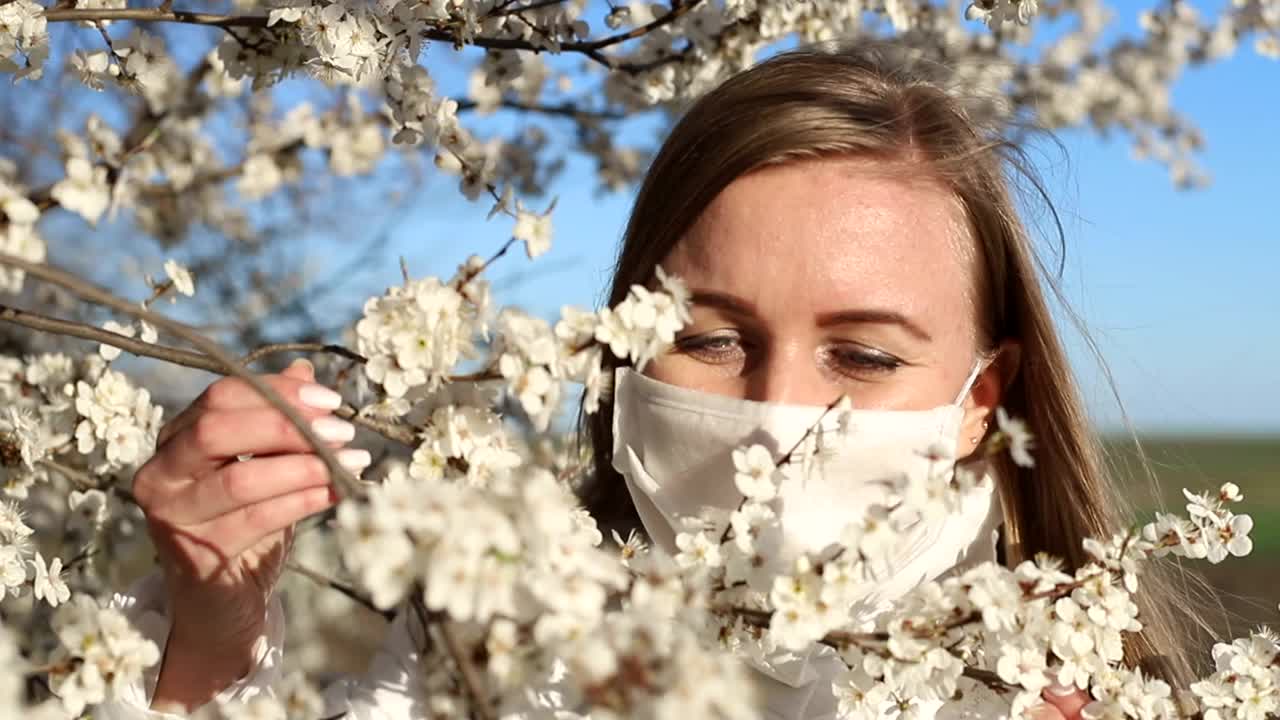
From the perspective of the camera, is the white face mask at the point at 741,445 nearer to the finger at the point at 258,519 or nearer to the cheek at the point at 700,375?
the cheek at the point at 700,375

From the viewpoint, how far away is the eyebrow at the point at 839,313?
2027 millimetres

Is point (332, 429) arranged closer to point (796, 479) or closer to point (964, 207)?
point (796, 479)

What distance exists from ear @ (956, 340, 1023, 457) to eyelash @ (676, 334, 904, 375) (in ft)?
1.00

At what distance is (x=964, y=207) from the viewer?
7.72ft

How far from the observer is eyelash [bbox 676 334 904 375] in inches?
81.3

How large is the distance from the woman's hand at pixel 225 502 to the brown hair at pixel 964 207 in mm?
857

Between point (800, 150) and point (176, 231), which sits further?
point (176, 231)

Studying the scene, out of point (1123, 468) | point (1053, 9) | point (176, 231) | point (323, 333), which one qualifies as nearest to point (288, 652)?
point (176, 231)

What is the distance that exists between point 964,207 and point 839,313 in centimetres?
48

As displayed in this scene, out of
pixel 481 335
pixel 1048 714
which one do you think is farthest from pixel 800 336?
pixel 1048 714

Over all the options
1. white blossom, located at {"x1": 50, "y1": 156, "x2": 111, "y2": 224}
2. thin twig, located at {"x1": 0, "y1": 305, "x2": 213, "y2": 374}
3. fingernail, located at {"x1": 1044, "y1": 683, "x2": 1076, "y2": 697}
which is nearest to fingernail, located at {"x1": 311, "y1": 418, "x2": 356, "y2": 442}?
thin twig, located at {"x1": 0, "y1": 305, "x2": 213, "y2": 374}

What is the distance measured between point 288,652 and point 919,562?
4.70 meters

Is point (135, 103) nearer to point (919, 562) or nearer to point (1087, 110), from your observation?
point (919, 562)

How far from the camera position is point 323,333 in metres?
4.03
